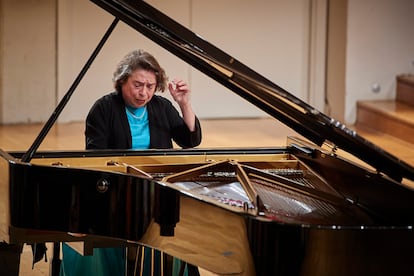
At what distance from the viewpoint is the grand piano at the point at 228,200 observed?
9.59 ft

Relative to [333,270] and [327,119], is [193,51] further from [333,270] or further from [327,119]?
[333,270]

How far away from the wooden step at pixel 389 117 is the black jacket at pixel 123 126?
12.5 ft

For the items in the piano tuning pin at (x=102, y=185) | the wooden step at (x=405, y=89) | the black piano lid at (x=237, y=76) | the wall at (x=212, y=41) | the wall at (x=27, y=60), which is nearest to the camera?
the black piano lid at (x=237, y=76)

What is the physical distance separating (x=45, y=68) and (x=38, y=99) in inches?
10.7

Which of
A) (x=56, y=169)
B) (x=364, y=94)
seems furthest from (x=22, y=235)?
(x=364, y=94)

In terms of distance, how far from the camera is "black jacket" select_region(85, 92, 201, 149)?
4016mm

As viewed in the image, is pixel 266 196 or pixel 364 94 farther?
pixel 364 94

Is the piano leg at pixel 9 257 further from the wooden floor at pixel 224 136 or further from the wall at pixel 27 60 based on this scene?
the wall at pixel 27 60

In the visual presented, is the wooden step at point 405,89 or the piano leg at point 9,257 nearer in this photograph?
the piano leg at point 9,257

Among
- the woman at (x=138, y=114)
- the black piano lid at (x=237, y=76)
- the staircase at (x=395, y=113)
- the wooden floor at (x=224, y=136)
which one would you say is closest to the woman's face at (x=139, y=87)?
the woman at (x=138, y=114)

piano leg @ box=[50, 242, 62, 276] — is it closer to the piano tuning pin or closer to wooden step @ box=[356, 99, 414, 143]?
the piano tuning pin

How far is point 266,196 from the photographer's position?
3518mm

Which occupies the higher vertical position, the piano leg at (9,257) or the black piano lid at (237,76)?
the black piano lid at (237,76)

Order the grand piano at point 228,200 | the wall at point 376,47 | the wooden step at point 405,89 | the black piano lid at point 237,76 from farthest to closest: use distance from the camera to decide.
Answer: the wall at point 376,47
the wooden step at point 405,89
the black piano lid at point 237,76
the grand piano at point 228,200
